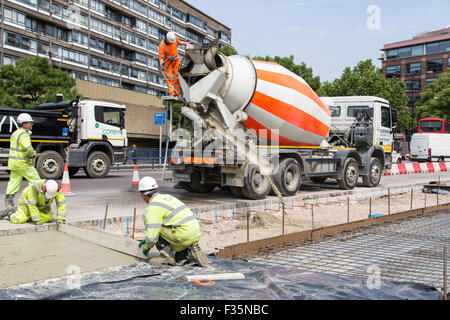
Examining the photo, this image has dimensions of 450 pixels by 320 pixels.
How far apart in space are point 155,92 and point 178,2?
44.1 ft

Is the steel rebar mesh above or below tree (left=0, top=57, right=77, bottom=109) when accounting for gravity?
below

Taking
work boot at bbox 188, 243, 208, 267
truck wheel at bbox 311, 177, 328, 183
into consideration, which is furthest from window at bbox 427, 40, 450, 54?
work boot at bbox 188, 243, 208, 267

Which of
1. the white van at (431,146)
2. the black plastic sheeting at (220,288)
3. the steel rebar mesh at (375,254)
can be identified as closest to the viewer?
the black plastic sheeting at (220,288)

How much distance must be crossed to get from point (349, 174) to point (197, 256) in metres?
9.70

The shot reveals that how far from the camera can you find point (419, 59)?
7400 cm

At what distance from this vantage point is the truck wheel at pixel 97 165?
52.7ft

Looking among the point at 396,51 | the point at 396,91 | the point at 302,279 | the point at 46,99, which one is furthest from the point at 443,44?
the point at 302,279

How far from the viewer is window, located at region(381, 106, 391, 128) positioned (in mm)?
14395

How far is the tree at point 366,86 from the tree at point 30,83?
1015 inches

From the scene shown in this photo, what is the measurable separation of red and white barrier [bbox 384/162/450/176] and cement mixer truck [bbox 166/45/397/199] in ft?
34.0

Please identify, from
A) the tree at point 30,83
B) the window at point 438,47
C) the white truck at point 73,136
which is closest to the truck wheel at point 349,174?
the white truck at point 73,136

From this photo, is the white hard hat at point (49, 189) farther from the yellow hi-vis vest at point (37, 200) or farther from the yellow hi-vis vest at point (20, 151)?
the yellow hi-vis vest at point (20, 151)

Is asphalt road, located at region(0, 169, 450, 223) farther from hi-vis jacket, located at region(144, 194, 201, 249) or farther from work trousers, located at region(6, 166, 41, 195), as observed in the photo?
hi-vis jacket, located at region(144, 194, 201, 249)
